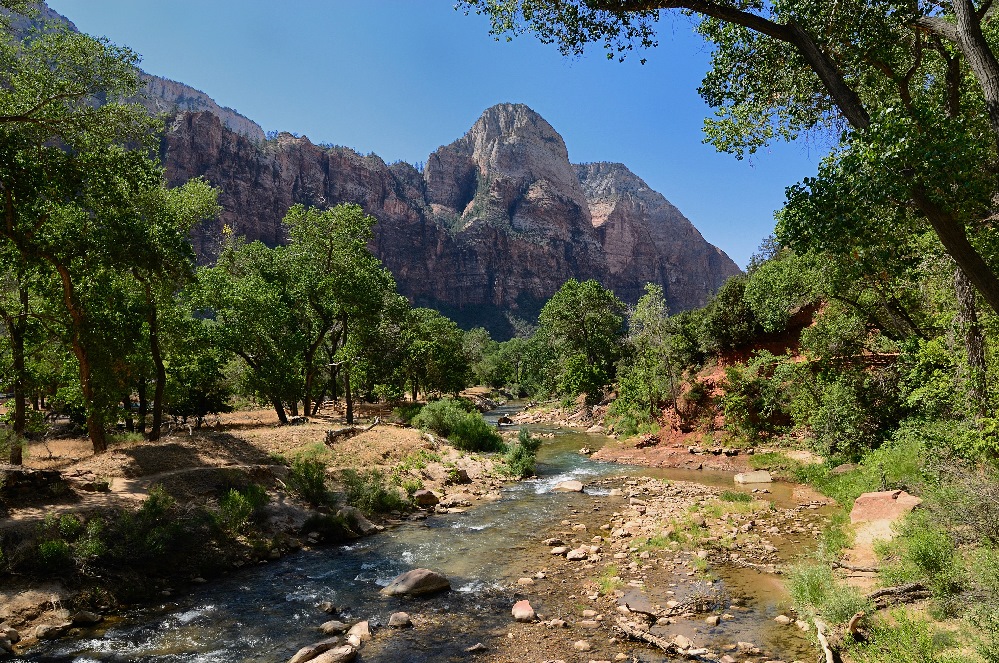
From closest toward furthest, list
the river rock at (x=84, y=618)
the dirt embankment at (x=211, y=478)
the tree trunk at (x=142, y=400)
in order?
the river rock at (x=84, y=618) → the dirt embankment at (x=211, y=478) → the tree trunk at (x=142, y=400)

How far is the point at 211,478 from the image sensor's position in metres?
14.9

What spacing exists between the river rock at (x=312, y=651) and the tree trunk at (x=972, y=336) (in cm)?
1301

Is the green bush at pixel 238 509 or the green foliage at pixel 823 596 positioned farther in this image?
the green bush at pixel 238 509

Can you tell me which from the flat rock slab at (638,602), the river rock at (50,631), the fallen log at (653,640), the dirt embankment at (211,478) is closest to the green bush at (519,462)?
the dirt embankment at (211,478)

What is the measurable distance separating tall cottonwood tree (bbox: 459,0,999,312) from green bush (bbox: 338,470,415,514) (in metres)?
13.8

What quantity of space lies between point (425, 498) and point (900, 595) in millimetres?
13560

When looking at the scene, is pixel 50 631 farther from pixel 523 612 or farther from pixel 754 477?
pixel 754 477

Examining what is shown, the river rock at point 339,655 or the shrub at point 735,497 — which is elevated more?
the river rock at point 339,655

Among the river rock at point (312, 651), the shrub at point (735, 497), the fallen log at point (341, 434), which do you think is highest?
the fallen log at point (341, 434)

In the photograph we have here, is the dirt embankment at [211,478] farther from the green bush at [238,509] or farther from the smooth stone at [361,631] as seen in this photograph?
the smooth stone at [361,631]

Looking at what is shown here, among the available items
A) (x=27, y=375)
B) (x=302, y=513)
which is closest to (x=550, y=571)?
(x=302, y=513)

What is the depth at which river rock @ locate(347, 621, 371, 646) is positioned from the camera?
27.9 feet

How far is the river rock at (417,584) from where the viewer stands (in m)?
10.4

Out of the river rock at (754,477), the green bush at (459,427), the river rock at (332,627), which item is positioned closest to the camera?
the river rock at (332,627)
